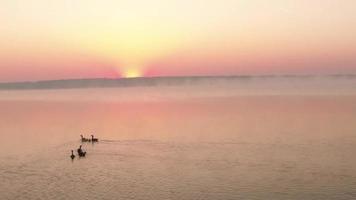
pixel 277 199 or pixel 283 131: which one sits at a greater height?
pixel 283 131

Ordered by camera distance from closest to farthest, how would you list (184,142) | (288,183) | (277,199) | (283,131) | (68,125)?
(277,199) → (288,183) → (184,142) → (283,131) → (68,125)

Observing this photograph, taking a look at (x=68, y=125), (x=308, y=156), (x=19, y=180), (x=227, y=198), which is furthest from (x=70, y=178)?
(x=68, y=125)

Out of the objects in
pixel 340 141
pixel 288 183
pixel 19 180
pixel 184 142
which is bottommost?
pixel 288 183

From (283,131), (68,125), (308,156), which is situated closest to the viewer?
(308,156)

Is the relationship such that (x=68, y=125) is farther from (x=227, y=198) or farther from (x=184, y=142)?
(x=227, y=198)

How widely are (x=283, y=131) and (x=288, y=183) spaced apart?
105ft

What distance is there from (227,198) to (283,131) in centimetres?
3672

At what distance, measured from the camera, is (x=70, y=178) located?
44281mm

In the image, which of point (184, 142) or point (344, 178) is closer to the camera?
point (344, 178)

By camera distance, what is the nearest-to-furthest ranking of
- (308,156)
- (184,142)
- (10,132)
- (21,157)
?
(308,156), (21,157), (184,142), (10,132)

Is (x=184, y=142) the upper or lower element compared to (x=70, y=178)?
upper

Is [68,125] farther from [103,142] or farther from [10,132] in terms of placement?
[103,142]

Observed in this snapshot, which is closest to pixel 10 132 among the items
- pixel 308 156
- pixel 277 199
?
pixel 308 156

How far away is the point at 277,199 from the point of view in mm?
34438
